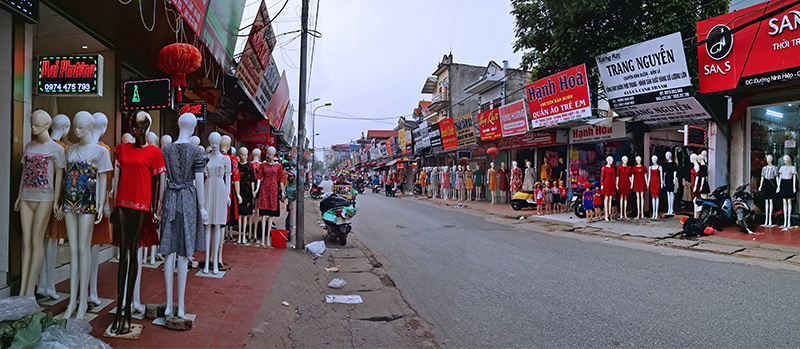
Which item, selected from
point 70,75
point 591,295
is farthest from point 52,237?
point 591,295

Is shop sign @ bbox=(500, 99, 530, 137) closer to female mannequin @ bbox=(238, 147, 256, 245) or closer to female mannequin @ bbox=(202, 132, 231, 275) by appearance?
female mannequin @ bbox=(238, 147, 256, 245)

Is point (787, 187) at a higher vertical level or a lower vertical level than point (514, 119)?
lower

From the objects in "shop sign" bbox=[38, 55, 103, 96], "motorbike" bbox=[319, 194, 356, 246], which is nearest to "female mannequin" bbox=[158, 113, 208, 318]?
"shop sign" bbox=[38, 55, 103, 96]

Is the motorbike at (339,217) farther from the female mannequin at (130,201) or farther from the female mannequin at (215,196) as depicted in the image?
the female mannequin at (130,201)

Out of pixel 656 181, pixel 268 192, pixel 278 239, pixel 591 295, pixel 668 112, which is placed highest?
pixel 668 112

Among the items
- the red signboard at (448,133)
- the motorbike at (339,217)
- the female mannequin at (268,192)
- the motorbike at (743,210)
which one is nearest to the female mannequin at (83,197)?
the female mannequin at (268,192)

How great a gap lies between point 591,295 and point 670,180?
368 inches

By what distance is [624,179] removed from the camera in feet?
41.7

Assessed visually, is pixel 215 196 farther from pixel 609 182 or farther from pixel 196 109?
pixel 609 182

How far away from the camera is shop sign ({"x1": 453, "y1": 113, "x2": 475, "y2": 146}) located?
71.5 ft

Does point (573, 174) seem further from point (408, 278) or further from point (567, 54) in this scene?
point (408, 278)

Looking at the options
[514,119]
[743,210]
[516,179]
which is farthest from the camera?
[516,179]

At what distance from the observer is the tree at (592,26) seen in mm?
14258

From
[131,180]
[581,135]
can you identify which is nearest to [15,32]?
[131,180]
